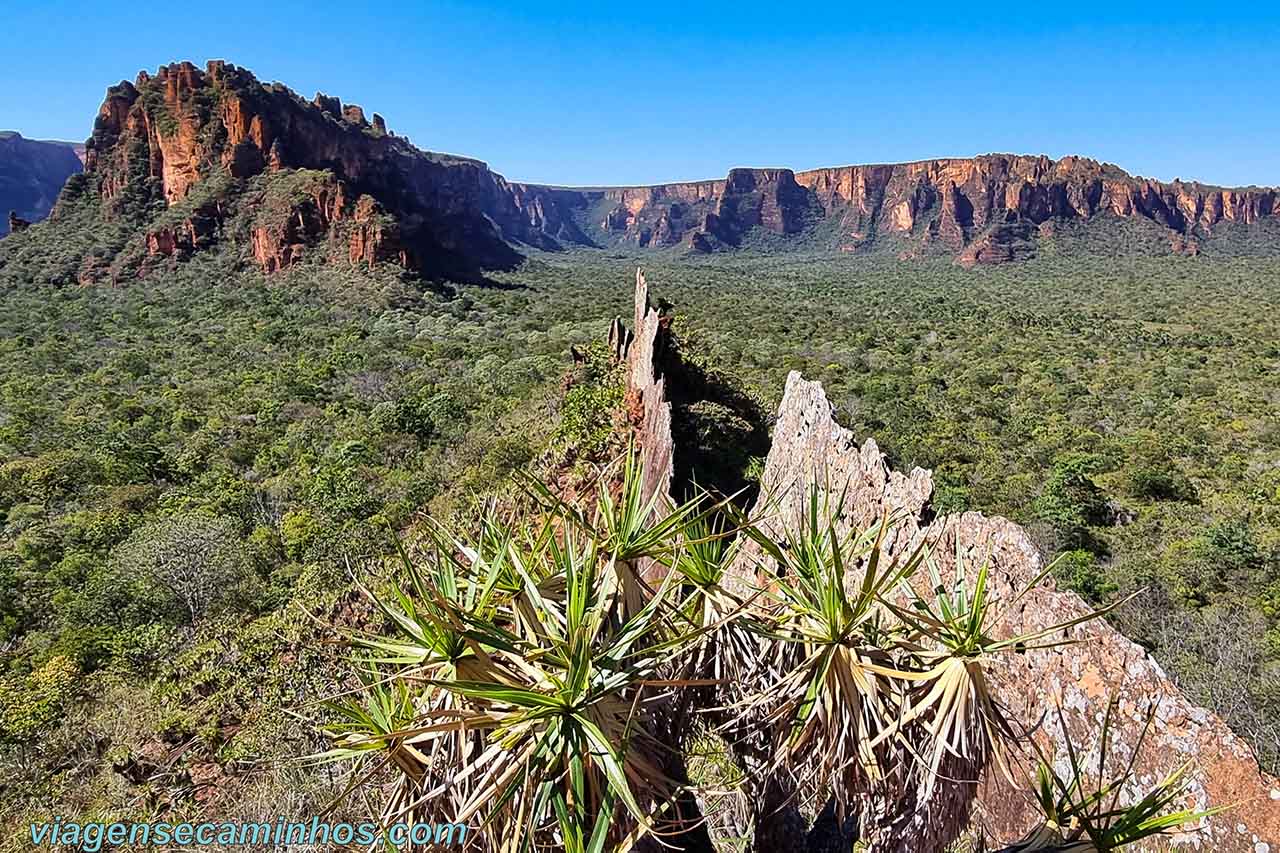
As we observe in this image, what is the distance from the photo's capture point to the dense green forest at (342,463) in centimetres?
815

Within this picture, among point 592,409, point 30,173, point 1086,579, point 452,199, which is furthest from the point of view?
point 30,173

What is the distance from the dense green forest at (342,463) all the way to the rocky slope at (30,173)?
376 feet

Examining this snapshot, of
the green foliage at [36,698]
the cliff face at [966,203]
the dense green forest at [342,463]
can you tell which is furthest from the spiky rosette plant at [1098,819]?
the cliff face at [966,203]

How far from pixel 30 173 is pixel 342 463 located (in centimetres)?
17009

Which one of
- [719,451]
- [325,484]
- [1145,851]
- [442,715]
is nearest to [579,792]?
[442,715]

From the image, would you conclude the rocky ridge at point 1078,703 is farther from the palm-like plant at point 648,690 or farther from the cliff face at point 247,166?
the cliff face at point 247,166

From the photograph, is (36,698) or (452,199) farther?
(452,199)

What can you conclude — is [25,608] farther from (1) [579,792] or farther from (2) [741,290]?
(2) [741,290]

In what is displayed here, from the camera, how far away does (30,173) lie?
13375 cm

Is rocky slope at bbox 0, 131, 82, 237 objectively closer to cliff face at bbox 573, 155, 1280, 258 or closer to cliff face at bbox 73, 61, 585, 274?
cliff face at bbox 73, 61, 585, 274

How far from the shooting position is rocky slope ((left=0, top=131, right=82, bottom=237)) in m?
127

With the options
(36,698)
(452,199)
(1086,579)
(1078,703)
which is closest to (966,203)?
(452,199)

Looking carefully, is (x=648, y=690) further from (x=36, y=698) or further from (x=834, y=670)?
(x=36, y=698)

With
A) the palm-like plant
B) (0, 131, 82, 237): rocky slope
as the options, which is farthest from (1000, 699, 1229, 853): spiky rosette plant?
(0, 131, 82, 237): rocky slope
